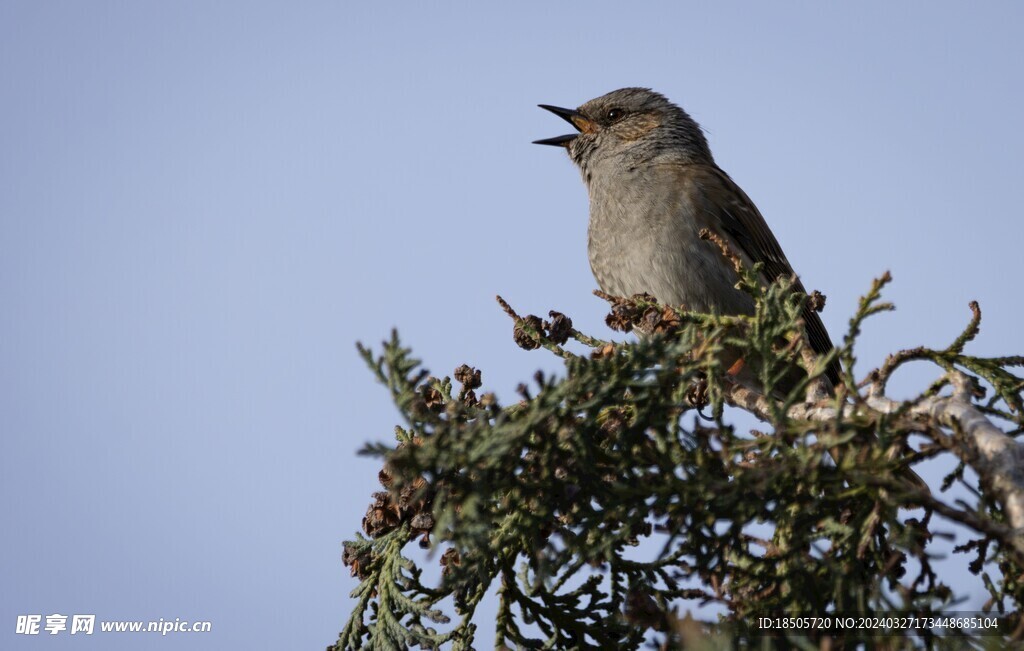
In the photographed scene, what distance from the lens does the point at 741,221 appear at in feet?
21.9

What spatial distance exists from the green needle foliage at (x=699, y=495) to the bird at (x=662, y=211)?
7.56 feet

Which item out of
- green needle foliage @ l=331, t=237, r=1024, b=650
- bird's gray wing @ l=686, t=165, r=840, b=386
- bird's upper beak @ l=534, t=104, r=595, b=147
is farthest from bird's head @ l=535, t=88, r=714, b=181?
green needle foliage @ l=331, t=237, r=1024, b=650

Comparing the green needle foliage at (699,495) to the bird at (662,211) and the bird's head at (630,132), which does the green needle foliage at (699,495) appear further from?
the bird's head at (630,132)

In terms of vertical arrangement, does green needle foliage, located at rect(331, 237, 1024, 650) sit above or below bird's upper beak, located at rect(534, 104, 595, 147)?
below

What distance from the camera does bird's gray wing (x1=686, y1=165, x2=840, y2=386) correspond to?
252 inches

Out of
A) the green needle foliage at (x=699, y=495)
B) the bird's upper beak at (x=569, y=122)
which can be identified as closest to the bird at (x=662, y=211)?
the bird's upper beak at (x=569, y=122)

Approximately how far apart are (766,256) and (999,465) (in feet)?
13.6

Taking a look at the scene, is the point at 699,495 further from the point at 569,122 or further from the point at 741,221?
the point at 569,122

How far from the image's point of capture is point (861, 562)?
2.88 m

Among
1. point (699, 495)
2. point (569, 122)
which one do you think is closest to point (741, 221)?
point (569, 122)

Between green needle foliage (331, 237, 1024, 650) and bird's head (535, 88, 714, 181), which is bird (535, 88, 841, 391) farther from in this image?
green needle foliage (331, 237, 1024, 650)

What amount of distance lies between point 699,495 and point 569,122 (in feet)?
18.5

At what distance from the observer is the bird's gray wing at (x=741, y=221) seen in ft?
21.0

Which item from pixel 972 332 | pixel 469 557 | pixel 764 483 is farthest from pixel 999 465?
pixel 469 557
